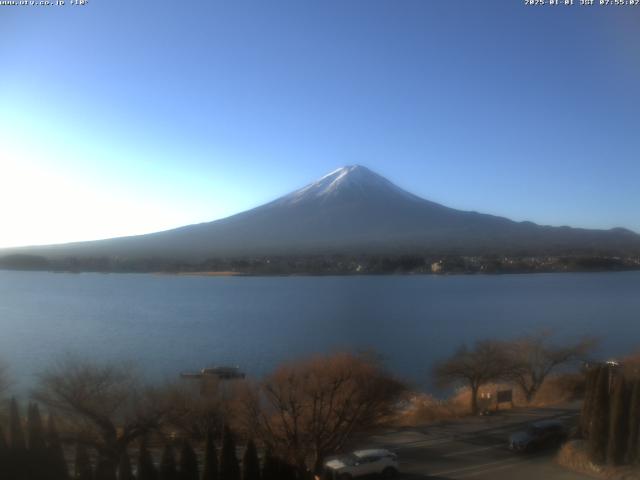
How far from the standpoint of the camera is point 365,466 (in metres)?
5.10

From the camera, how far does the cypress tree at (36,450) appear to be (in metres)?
4.46

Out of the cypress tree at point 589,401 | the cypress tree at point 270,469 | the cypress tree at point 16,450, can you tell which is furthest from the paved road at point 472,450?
the cypress tree at point 16,450

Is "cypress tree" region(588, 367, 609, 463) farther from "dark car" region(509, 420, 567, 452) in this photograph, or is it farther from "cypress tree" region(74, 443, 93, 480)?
"cypress tree" region(74, 443, 93, 480)

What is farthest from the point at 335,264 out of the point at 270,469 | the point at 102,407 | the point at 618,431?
the point at 270,469

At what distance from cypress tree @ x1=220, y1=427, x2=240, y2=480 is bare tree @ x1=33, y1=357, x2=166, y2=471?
110cm

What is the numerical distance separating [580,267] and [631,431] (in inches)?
1080

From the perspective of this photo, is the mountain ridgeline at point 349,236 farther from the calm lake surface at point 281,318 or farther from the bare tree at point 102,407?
the bare tree at point 102,407

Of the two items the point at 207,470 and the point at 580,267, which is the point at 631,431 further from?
the point at 580,267

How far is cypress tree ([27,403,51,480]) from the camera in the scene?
14.6 ft

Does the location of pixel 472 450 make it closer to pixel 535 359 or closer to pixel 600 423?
pixel 600 423

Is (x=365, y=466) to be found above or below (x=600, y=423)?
below

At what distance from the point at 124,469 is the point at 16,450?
84 centimetres

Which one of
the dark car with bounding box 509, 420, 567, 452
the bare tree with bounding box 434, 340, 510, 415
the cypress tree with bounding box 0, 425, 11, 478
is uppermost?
the cypress tree with bounding box 0, 425, 11, 478

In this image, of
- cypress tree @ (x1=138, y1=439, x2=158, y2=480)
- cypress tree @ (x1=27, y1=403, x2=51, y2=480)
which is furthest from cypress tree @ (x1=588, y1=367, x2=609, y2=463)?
cypress tree @ (x1=27, y1=403, x2=51, y2=480)
